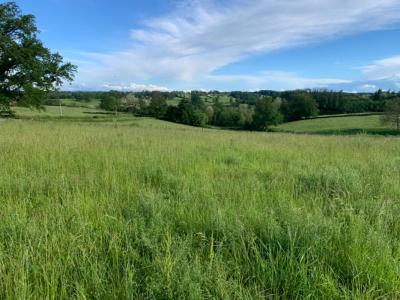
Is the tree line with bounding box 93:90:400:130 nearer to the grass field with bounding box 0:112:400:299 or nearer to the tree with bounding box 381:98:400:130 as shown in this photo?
the tree with bounding box 381:98:400:130

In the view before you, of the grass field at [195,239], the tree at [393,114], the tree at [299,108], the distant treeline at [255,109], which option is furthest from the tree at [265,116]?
the grass field at [195,239]

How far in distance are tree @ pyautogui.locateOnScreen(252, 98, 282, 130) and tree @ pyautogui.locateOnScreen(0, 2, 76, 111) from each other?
68517 mm

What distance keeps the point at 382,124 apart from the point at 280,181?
226ft

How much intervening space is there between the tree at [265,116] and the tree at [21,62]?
225ft

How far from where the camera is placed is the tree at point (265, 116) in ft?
298

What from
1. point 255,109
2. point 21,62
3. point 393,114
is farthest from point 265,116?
point 21,62

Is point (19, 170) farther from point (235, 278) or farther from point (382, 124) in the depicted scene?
point (382, 124)

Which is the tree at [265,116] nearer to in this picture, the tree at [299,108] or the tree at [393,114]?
the tree at [299,108]

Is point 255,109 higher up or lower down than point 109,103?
lower down

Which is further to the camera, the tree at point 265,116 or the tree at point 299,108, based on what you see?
the tree at point 299,108

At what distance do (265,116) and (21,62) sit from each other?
7286cm

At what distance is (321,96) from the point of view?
11131 centimetres

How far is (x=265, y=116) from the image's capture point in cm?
9119

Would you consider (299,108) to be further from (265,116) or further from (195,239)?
(195,239)
